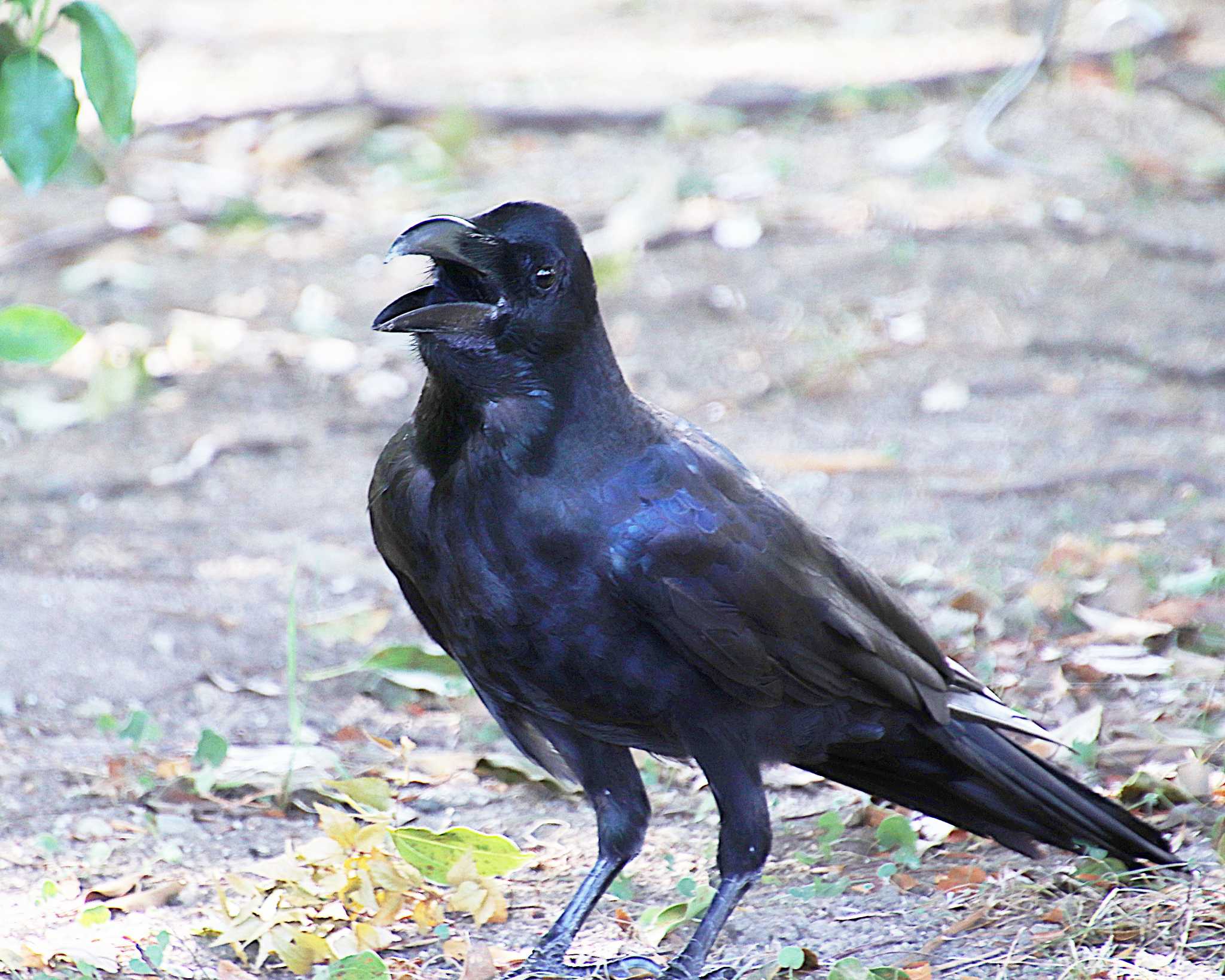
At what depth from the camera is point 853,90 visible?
8719 mm

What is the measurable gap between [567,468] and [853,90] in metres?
6.74

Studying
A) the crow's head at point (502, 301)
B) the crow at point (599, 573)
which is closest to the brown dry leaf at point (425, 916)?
the crow at point (599, 573)

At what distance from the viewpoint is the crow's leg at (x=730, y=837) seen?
2584mm

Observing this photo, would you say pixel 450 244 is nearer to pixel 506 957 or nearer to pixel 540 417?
pixel 540 417

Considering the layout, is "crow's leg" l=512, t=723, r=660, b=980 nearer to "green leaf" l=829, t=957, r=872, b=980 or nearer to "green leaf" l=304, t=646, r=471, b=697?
"green leaf" l=829, t=957, r=872, b=980

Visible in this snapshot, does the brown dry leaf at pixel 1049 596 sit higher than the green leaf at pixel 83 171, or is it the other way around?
the green leaf at pixel 83 171

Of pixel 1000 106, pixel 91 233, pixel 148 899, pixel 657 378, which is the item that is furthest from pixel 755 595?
Answer: pixel 1000 106

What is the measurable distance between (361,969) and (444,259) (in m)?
1.11

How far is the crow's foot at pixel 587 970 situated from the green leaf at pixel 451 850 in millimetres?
170

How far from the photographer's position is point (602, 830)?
279 cm

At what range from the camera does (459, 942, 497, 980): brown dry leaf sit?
105 inches

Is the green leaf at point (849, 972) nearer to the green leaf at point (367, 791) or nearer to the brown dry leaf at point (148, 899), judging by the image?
the green leaf at point (367, 791)

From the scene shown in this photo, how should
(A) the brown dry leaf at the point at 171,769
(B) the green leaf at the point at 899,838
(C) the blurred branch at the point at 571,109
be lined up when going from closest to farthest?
(B) the green leaf at the point at 899,838 → (A) the brown dry leaf at the point at 171,769 → (C) the blurred branch at the point at 571,109

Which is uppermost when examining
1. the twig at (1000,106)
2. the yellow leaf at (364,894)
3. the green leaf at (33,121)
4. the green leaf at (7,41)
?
the green leaf at (7,41)
